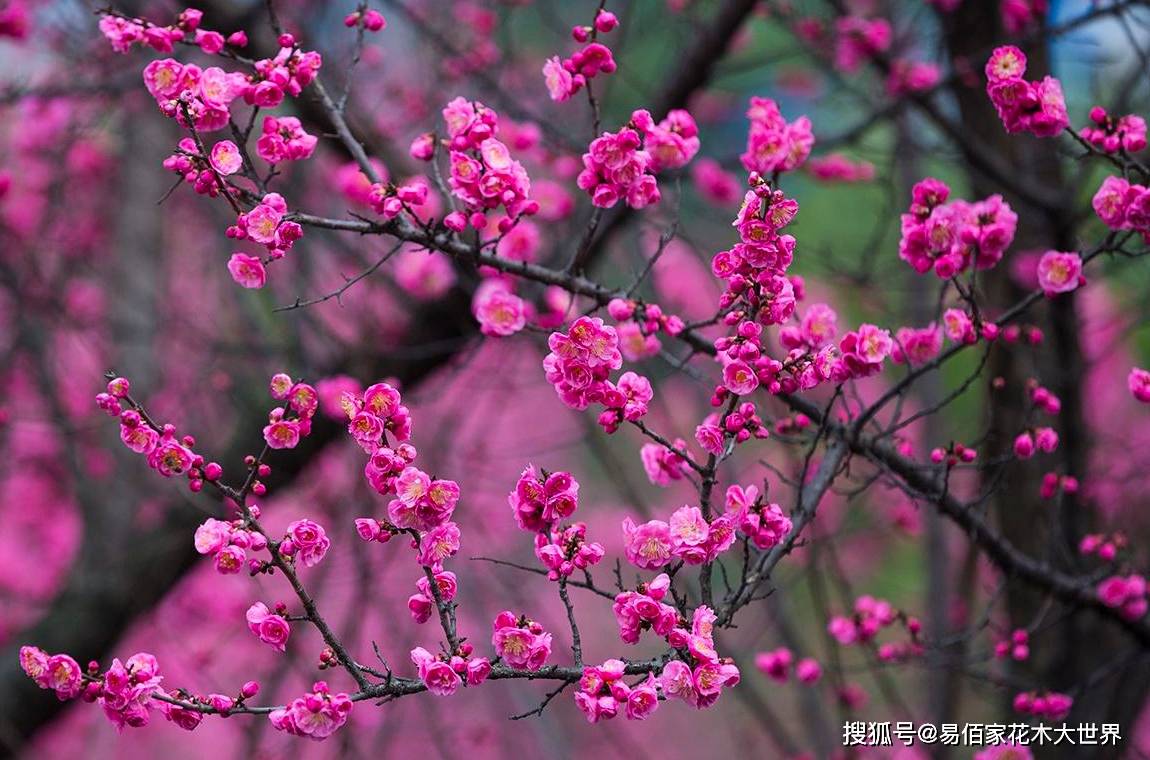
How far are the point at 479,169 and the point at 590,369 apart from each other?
0.48 metres

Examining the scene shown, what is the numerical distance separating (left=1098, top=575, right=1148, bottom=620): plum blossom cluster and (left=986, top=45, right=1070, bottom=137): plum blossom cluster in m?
1.23

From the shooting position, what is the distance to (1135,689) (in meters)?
3.54

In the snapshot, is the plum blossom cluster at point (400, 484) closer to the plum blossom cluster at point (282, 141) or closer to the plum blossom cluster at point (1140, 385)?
the plum blossom cluster at point (282, 141)

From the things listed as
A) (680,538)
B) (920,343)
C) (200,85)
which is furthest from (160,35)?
(920,343)

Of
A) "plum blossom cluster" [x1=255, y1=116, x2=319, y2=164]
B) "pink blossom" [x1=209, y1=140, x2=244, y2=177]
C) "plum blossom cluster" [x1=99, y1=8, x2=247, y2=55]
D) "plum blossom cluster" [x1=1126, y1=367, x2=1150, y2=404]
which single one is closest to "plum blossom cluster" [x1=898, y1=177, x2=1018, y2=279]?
"plum blossom cluster" [x1=1126, y1=367, x2=1150, y2=404]

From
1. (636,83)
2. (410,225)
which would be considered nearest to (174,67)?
(410,225)

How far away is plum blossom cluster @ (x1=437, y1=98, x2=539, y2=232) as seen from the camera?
6.92 feet

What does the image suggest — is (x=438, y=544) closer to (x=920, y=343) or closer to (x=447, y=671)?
(x=447, y=671)

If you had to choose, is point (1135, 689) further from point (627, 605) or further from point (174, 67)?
point (174, 67)

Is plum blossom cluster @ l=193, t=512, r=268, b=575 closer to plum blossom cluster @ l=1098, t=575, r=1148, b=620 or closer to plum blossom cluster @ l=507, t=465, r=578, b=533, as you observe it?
plum blossom cluster @ l=507, t=465, r=578, b=533

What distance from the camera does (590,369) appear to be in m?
1.94

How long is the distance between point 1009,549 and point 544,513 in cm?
136

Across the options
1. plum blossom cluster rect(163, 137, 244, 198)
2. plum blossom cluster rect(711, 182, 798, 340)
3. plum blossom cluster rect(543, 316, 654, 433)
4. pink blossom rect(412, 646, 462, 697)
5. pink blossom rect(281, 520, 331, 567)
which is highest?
plum blossom cluster rect(711, 182, 798, 340)

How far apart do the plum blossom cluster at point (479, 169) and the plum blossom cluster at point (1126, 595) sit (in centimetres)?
182
